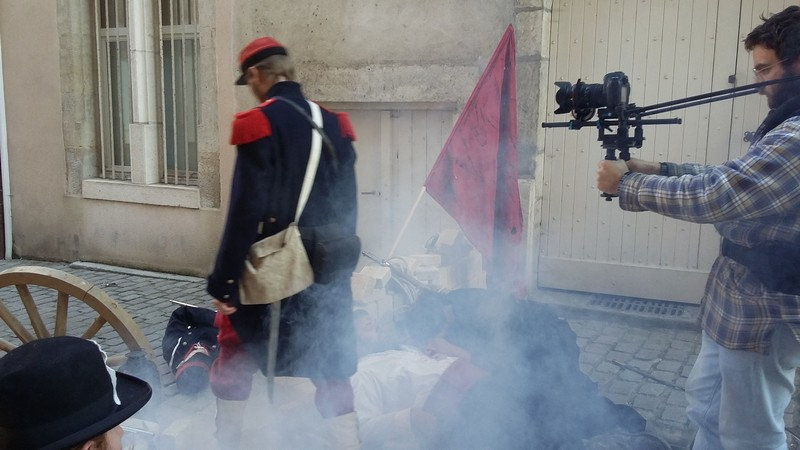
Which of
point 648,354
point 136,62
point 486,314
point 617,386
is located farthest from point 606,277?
point 136,62

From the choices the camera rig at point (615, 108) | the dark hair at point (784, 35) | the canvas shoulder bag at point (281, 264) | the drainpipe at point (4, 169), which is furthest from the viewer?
the drainpipe at point (4, 169)

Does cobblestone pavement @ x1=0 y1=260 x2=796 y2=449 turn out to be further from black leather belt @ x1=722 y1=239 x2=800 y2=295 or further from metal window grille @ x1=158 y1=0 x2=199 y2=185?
black leather belt @ x1=722 y1=239 x2=800 y2=295

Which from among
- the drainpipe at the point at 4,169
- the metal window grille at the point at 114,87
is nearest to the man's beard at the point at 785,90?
the metal window grille at the point at 114,87

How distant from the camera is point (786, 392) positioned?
262 centimetres

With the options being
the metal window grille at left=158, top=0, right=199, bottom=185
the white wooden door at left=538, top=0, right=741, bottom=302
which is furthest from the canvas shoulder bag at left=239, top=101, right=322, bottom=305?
the metal window grille at left=158, top=0, right=199, bottom=185

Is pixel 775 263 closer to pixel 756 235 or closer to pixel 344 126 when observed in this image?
pixel 756 235

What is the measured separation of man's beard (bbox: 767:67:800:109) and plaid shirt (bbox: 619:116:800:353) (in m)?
0.16

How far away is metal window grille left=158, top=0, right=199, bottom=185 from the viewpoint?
24.7ft

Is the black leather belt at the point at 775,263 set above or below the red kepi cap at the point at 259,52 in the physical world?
below

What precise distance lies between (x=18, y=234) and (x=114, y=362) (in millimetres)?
5932

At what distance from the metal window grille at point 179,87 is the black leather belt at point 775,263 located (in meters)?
6.38

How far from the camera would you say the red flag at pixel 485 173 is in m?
4.59

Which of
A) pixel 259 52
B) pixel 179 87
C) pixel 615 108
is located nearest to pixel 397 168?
pixel 179 87

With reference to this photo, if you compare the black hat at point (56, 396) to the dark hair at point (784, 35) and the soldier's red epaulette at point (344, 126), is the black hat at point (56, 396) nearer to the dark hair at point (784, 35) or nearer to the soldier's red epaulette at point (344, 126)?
the soldier's red epaulette at point (344, 126)
